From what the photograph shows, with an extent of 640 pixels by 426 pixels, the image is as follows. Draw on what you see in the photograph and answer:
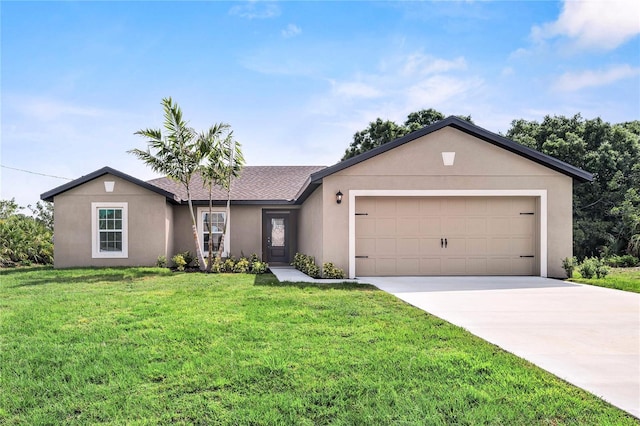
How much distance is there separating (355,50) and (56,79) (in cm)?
955

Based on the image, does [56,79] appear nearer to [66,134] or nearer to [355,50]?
[66,134]

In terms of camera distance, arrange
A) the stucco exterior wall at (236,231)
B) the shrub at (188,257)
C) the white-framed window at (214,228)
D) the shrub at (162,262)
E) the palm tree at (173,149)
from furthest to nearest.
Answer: the stucco exterior wall at (236,231) → the white-framed window at (214,228) → the shrub at (188,257) → the shrub at (162,262) → the palm tree at (173,149)

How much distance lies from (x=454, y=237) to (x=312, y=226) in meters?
4.26

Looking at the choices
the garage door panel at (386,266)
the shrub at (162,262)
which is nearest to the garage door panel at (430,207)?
the garage door panel at (386,266)

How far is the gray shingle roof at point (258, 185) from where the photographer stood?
56.0 ft

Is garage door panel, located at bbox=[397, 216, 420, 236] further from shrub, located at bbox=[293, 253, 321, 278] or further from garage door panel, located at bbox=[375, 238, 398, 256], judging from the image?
shrub, located at bbox=[293, 253, 321, 278]

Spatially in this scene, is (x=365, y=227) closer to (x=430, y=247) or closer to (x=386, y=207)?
(x=386, y=207)

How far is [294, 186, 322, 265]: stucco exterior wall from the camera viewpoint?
12.5 meters

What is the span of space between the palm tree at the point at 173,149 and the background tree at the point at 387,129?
12753mm

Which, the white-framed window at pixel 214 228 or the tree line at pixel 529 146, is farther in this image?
the white-framed window at pixel 214 228

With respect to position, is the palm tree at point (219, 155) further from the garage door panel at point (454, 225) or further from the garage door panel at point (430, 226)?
the garage door panel at point (454, 225)

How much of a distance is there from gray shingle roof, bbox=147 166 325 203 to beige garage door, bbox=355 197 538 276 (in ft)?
15.7

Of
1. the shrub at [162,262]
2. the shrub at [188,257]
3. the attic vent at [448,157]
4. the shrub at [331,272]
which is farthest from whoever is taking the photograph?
the shrub at [188,257]

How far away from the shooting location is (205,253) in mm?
16891
